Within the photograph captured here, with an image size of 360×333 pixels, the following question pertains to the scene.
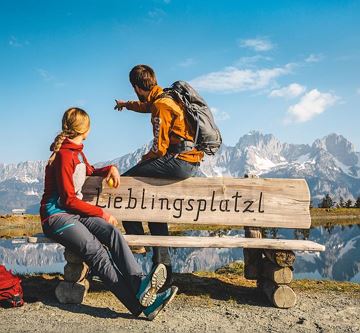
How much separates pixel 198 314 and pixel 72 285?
7.56 ft

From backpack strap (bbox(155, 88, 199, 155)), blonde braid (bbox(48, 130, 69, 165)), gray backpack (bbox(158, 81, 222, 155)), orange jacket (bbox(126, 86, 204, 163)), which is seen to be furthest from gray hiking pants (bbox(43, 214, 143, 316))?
gray backpack (bbox(158, 81, 222, 155))

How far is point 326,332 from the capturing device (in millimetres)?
6312

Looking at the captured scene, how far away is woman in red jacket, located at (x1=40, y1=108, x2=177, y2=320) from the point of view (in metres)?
6.47

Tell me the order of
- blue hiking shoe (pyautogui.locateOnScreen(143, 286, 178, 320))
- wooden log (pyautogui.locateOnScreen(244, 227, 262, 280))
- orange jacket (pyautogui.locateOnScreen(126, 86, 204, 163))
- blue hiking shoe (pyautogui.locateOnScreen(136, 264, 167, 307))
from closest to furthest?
blue hiking shoe (pyautogui.locateOnScreen(136, 264, 167, 307))
blue hiking shoe (pyautogui.locateOnScreen(143, 286, 178, 320))
orange jacket (pyautogui.locateOnScreen(126, 86, 204, 163))
wooden log (pyautogui.locateOnScreen(244, 227, 262, 280))

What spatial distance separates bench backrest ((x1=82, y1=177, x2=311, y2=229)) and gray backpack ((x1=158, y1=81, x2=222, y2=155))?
31.2 inches

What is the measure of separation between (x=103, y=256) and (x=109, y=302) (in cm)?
148

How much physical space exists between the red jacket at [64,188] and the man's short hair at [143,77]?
1.62m

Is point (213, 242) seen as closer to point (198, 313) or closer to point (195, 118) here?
point (198, 313)

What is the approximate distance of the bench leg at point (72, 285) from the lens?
745cm

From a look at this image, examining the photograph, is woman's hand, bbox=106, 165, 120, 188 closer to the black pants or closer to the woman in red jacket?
the black pants

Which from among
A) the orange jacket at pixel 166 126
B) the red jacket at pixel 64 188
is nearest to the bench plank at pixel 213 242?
the red jacket at pixel 64 188

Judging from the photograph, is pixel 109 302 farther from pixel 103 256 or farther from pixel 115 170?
pixel 115 170

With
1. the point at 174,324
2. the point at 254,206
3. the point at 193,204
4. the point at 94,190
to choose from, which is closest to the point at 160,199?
the point at 193,204

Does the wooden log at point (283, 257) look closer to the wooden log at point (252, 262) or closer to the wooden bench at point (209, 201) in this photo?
the wooden bench at point (209, 201)
